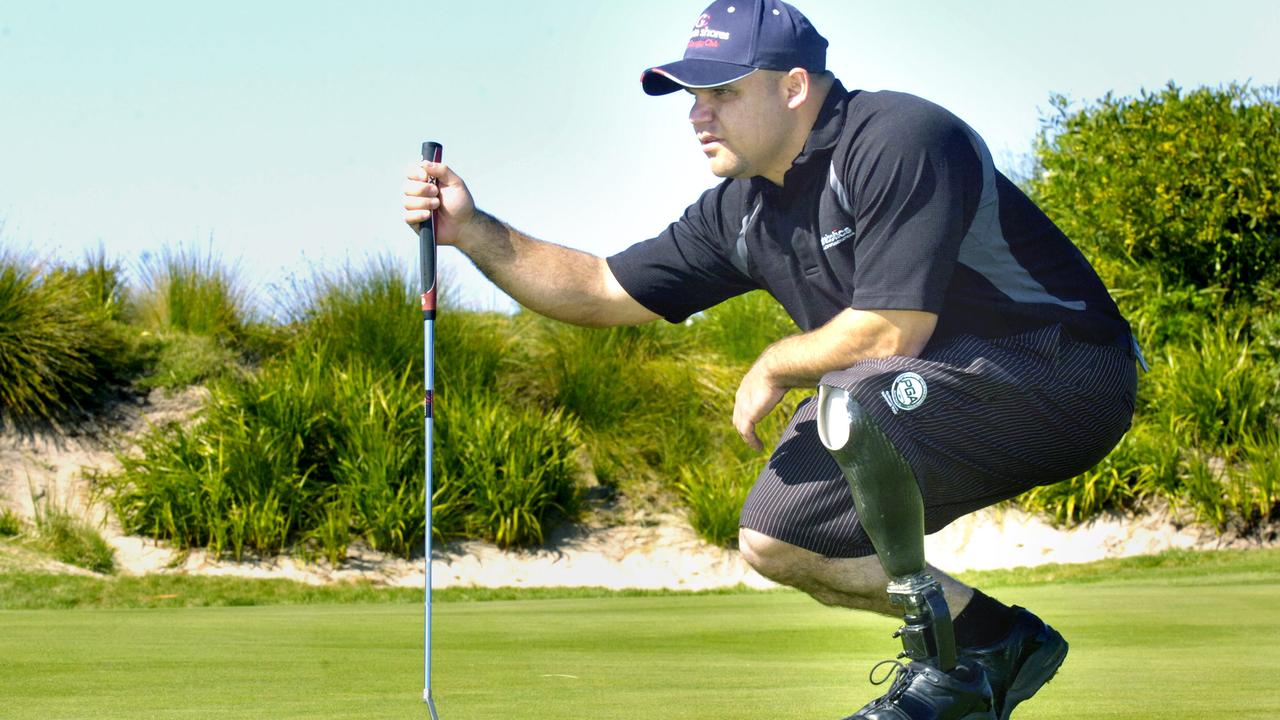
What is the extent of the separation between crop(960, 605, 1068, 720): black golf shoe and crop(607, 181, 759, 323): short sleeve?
1.17 meters

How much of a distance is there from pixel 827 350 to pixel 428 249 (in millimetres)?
1163

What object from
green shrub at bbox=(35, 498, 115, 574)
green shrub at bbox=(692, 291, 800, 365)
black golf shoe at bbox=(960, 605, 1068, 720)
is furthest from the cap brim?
green shrub at bbox=(692, 291, 800, 365)

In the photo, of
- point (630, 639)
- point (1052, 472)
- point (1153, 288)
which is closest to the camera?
point (1052, 472)

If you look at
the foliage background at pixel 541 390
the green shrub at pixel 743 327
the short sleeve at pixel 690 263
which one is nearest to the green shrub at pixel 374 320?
the foliage background at pixel 541 390

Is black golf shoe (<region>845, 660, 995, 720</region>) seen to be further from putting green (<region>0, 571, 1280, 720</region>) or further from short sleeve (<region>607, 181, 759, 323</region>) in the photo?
short sleeve (<region>607, 181, 759, 323</region>)

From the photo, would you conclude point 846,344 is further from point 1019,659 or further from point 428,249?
point 428,249

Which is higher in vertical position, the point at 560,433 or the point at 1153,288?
the point at 1153,288

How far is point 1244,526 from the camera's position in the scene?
14188 millimetres

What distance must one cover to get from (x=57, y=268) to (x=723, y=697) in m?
13.2

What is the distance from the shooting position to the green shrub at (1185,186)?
13992mm

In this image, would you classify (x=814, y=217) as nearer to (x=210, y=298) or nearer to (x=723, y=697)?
(x=723, y=697)

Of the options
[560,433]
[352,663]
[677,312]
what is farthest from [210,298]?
[677,312]

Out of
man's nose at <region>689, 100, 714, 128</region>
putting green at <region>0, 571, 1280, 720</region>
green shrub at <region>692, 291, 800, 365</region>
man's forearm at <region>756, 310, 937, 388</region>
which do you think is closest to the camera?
man's forearm at <region>756, 310, 937, 388</region>

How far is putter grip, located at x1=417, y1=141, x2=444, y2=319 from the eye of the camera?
12.6ft
